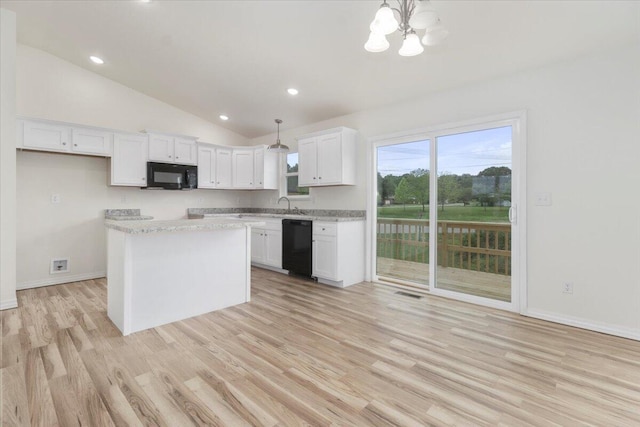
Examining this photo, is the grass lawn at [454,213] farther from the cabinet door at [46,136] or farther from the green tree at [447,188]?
the cabinet door at [46,136]

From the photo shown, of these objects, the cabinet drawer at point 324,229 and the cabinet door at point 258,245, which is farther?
the cabinet door at point 258,245

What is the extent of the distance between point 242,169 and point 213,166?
1.73ft

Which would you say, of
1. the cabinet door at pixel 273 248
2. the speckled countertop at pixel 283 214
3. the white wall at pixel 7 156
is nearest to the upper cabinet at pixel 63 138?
the white wall at pixel 7 156

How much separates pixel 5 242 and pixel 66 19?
8.28ft

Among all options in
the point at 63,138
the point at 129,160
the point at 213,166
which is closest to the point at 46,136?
the point at 63,138

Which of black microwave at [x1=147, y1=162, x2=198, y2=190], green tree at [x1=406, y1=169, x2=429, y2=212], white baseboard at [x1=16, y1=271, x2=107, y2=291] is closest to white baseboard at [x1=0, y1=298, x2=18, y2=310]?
white baseboard at [x1=16, y1=271, x2=107, y2=291]

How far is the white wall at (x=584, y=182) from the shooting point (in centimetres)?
263

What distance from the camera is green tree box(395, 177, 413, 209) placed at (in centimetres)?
416

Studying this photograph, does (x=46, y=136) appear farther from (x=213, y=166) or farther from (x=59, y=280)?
(x=213, y=166)

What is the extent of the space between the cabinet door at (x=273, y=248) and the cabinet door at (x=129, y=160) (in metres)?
2.08

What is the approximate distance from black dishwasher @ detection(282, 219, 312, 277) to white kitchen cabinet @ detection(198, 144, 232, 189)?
168 cm

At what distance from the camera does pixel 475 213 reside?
3.55 metres

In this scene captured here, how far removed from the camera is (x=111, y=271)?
2965 mm

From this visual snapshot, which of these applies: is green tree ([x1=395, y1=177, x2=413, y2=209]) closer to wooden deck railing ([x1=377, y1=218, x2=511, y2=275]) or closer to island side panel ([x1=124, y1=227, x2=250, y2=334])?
wooden deck railing ([x1=377, y1=218, x2=511, y2=275])
